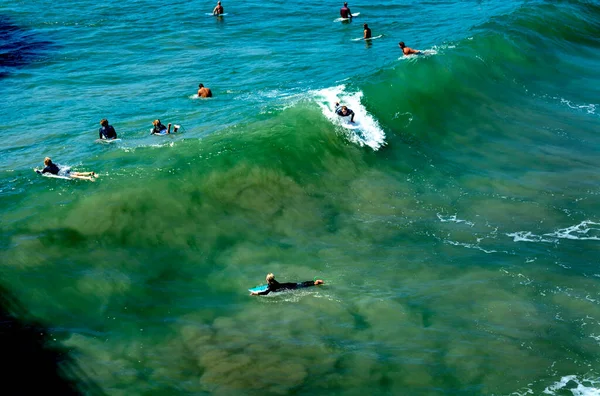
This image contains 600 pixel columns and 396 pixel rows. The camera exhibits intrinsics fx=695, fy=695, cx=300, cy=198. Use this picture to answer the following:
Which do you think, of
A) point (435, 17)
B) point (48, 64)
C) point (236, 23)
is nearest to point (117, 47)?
point (48, 64)

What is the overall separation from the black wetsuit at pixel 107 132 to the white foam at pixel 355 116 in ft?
26.9

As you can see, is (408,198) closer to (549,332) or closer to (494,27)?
(549,332)

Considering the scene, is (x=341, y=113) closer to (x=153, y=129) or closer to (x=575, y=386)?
(x=153, y=129)

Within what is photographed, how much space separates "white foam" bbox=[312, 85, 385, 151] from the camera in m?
27.1

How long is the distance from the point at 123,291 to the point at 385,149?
12645 mm

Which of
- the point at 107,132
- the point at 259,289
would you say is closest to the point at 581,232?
the point at 259,289

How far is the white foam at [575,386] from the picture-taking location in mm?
15148

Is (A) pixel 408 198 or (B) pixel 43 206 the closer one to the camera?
(B) pixel 43 206

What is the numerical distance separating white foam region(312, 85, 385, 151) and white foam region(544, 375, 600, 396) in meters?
13.1

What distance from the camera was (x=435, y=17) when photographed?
43.4 m

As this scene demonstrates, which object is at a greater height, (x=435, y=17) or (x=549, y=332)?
(x=435, y=17)

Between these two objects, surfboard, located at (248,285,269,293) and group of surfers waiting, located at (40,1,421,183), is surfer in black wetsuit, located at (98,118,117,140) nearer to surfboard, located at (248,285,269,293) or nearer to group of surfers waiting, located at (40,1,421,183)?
group of surfers waiting, located at (40,1,421,183)

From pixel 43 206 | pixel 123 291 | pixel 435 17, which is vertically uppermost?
pixel 435 17

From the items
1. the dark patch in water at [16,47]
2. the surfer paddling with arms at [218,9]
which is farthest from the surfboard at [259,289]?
the surfer paddling with arms at [218,9]
